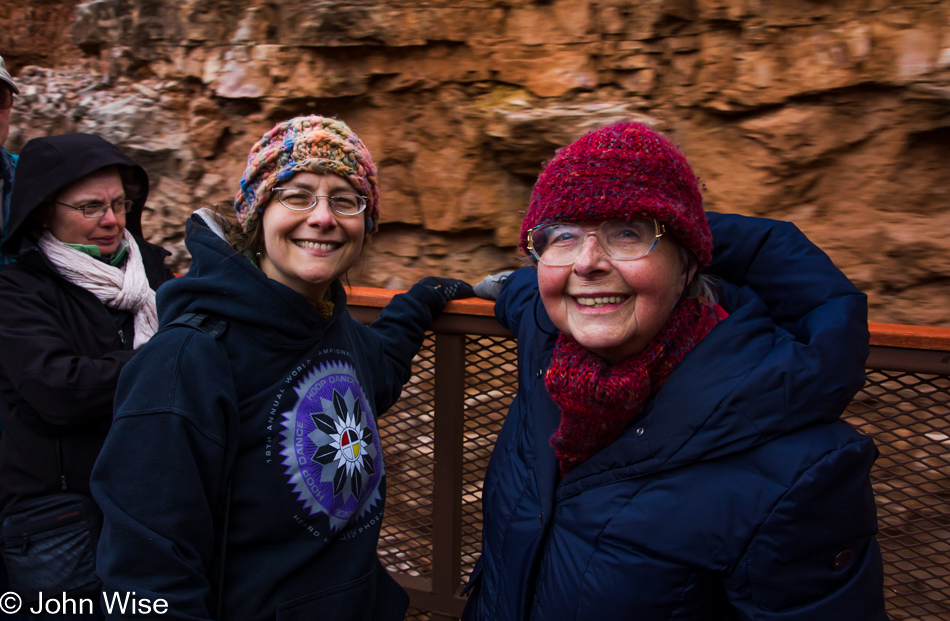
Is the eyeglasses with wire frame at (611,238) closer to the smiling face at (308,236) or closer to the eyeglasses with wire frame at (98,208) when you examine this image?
the smiling face at (308,236)

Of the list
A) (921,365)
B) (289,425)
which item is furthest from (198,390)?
(921,365)

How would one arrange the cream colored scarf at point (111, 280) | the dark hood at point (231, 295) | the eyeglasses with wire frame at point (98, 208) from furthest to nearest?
the eyeglasses with wire frame at point (98, 208), the cream colored scarf at point (111, 280), the dark hood at point (231, 295)

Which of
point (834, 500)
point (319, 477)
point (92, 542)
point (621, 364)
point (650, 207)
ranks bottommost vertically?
point (92, 542)

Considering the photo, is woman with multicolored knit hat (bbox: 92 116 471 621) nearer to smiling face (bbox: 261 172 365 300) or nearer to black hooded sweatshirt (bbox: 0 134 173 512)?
smiling face (bbox: 261 172 365 300)

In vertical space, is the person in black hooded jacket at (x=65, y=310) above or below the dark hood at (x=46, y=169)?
below

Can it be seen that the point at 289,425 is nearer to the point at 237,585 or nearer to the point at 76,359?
the point at 237,585

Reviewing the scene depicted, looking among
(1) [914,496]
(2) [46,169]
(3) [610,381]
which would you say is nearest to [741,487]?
(3) [610,381]

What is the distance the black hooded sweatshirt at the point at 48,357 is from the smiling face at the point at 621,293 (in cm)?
128

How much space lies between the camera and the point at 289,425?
1487 millimetres

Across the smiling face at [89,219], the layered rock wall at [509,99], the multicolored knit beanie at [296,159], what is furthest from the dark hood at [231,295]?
the layered rock wall at [509,99]

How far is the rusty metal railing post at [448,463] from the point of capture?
82.4 inches

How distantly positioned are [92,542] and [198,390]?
33.3 inches

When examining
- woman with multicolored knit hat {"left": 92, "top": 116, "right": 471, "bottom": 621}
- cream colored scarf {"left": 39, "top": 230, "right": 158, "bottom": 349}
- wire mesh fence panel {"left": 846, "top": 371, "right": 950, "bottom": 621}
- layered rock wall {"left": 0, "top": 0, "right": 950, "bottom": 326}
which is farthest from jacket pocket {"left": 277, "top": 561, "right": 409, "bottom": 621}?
layered rock wall {"left": 0, "top": 0, "right": 950, "bottom": 326}

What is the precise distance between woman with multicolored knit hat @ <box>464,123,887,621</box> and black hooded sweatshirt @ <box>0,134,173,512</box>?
120cm
